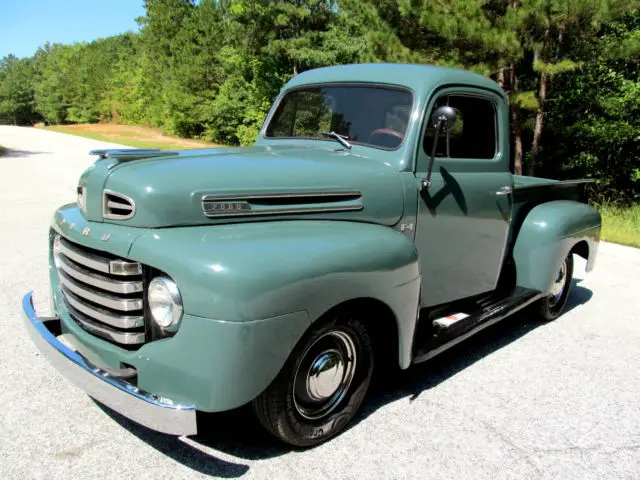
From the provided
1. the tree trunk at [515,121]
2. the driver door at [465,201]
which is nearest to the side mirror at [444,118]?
the driver door at [465,201]

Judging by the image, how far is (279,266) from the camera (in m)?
2.30

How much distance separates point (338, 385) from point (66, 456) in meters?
1.36

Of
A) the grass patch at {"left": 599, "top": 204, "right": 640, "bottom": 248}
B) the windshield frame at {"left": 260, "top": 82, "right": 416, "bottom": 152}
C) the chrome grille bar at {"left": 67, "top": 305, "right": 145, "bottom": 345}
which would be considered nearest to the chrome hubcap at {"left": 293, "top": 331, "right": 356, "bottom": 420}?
the chrome grille bar at {"left": 67, "top": 305, "right": 145, "bottom": 345}

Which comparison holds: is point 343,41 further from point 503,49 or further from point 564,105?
point 503,49

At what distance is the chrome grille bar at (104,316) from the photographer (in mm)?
2441

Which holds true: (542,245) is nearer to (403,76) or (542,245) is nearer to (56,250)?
(403,76)

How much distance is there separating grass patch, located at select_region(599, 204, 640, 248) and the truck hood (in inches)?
263

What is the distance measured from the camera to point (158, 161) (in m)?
2.82

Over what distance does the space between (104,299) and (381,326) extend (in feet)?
4.68

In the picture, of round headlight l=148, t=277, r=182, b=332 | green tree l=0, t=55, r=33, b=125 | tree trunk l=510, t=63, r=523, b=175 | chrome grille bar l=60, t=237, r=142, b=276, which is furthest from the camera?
green tree l=0, t=55, r=33, b=125

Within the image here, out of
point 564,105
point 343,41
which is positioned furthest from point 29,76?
point 564,105

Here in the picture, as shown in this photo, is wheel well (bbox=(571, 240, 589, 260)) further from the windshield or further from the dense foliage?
the dense foliage

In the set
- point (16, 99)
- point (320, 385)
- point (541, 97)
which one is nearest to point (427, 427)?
point (320, 385)

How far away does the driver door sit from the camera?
Result: 3400mm
